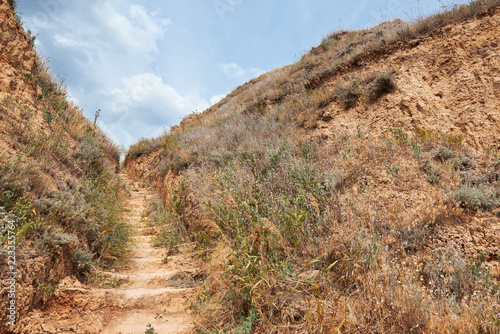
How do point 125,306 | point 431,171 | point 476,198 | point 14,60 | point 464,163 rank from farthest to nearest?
point 14,60 < point 464,163 < point 431,171 < point 125,306 < point 476,198

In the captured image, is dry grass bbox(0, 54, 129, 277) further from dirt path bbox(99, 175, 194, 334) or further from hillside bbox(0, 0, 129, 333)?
dirt path bbox(99, 175, 194, 334)

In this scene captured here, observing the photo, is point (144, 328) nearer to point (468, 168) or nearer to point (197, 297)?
point (197, 297)

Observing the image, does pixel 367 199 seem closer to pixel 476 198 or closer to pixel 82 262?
pixel 476 198

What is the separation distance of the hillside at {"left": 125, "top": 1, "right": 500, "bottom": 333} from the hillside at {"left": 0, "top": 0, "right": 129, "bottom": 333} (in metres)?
1.73

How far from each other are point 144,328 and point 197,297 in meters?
0.74

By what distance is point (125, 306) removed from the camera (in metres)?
3.37

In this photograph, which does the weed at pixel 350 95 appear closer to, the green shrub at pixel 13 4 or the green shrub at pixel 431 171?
the green shrub at pixel 431 171

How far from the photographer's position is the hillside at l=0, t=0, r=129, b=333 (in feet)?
8.89

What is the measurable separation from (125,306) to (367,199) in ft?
12.7

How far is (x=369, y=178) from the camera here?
4203mm

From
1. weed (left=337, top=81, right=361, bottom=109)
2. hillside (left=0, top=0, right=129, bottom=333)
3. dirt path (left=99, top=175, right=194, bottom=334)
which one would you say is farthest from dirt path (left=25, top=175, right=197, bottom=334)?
weed (left=337, top=81, right=361, bottom=109)

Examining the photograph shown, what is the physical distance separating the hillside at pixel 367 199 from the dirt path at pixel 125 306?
1.25ft

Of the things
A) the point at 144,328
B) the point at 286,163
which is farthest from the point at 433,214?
the point at 144,328

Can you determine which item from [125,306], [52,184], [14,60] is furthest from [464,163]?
[14,60]
